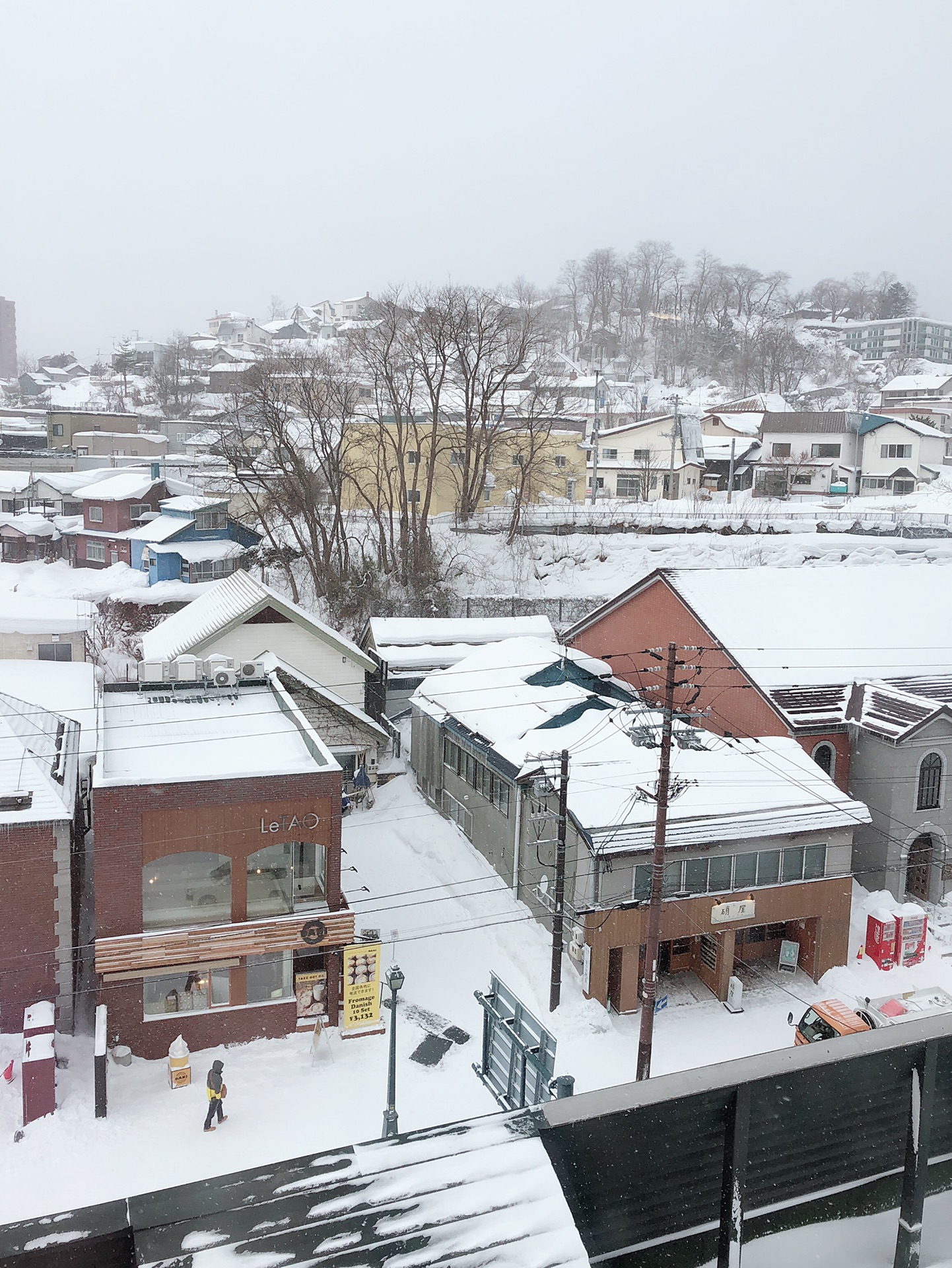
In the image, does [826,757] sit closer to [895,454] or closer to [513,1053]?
[513,1053]

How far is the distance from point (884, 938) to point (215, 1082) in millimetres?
12914

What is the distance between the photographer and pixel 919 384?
84.4m

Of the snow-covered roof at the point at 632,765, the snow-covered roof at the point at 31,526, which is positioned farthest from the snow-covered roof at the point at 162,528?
the snow-covered roof at the point at 632,765

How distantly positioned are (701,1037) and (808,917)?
11.9ft

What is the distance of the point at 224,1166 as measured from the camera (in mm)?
12625

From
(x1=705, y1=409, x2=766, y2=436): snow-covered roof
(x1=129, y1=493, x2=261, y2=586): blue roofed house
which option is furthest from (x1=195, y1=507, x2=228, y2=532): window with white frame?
(x1=705, y1=409, x2=766, y2=436): snow-covered roof

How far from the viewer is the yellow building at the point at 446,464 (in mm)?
42438

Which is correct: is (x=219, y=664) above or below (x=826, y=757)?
above

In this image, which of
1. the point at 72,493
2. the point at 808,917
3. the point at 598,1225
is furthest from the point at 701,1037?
the point at 72,493

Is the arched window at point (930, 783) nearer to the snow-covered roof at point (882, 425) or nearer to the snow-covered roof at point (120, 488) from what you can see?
the snow-covered roof at point (120, 488)

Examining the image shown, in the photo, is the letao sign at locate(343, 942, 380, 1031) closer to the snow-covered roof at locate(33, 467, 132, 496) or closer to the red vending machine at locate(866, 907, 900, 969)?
the red vending machine at locate(866, 907, 900, 969)

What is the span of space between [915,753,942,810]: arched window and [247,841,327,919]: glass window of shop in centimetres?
1406

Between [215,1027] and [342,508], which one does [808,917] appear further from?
[342,508]

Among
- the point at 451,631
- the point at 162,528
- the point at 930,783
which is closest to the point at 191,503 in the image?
the point at 162,528
